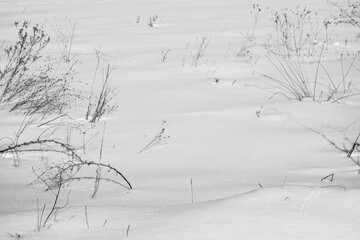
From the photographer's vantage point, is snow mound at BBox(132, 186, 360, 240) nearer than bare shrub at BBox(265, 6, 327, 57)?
Yes

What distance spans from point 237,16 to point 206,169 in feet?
21.0

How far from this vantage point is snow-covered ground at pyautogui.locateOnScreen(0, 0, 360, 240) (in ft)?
3.51

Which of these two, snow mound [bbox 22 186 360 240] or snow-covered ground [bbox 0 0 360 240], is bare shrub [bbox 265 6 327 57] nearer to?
snow-covered ground [bbox 0 0 360 240]

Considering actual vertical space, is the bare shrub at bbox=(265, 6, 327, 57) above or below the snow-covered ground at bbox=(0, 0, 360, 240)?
above

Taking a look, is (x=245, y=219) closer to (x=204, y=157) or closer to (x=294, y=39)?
(x=204, y=157)

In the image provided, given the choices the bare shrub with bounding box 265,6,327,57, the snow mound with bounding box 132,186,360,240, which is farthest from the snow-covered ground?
the bare shrub with bounding box 265,6,327,57

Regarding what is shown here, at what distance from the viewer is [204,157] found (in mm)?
2158

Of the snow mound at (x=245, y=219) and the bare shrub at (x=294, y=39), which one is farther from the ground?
the bare shrub at (x=294, y=39)

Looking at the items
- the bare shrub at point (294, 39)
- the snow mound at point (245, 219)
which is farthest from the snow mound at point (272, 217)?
the bare shrub at point (294, 39)

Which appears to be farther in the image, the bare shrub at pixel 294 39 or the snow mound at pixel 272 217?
the bare shrub at pixel 294 39

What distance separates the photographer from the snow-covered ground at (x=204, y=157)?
1.07 m

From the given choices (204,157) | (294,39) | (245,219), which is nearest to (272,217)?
(245,219)

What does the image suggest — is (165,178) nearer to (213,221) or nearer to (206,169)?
(206,169)

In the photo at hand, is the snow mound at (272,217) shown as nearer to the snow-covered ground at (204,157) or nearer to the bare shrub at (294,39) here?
the snow-covered ground at (204,157)
